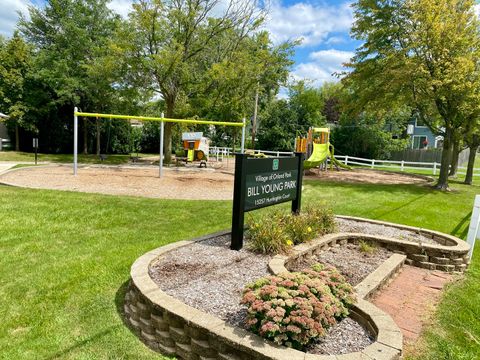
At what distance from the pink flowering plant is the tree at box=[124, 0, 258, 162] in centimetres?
1411

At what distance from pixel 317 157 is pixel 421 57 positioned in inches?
236

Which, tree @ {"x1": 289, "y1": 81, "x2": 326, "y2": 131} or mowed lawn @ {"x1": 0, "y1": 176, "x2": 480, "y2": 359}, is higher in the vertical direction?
tree @ {"x1": 289, "y1": 81, "x2": 326, "y2": 131}

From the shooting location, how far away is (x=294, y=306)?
2.71m

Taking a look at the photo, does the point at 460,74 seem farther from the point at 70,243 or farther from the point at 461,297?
the point at 70,243

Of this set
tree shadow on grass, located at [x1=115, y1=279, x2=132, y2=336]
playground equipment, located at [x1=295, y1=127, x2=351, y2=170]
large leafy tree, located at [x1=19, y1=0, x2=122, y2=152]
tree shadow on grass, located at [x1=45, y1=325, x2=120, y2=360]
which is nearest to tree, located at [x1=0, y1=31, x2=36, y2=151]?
large leafy tree, located at [x1=19, y1=0, x2=122, y2=152]

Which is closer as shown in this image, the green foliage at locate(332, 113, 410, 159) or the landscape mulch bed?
the landscape mulch bed

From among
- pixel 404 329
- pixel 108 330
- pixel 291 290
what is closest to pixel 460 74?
pixel 404 329

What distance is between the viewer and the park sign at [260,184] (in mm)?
4539

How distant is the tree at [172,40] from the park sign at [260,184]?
11538 millimetres

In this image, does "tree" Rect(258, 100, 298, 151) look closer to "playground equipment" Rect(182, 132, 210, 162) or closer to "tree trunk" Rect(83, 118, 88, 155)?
"playground equipment" Rect(182, 132, 210, 162)

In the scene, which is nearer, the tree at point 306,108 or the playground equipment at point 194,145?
the playground equipment at point 194,145

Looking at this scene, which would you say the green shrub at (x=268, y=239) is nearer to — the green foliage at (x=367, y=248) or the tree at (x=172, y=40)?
the green foliage at (x=367, y=248)

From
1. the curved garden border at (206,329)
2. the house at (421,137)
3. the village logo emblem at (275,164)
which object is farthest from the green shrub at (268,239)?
the house at (421,137)

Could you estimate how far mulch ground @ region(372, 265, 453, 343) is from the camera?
137 inches
